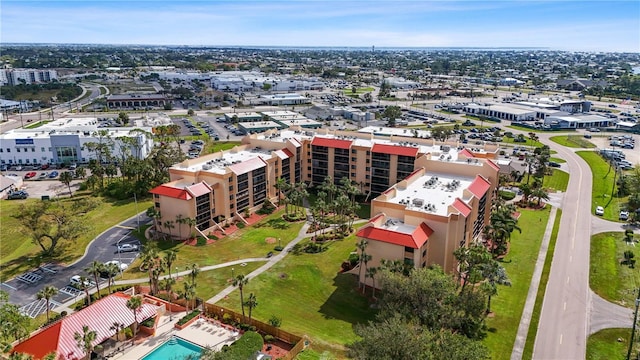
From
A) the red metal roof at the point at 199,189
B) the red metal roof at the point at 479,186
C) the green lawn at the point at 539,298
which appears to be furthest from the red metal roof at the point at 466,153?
the red metal roof at the point at 199,189

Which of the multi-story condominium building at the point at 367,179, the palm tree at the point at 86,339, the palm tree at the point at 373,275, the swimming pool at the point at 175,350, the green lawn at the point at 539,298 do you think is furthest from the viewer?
the multi-story condominium building at the point at 367,179

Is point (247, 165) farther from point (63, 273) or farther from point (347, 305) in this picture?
point (347, 305)

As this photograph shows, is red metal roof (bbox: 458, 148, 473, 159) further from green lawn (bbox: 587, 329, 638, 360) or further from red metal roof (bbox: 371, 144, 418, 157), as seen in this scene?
green lawn (bbox: 587, 329, 638, 360)

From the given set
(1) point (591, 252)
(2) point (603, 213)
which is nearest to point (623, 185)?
(2) point (603, 213)

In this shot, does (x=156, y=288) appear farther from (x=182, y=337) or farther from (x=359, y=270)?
(x=359, y=270)

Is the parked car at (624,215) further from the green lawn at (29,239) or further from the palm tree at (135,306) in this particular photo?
the green lawn at (29,239)

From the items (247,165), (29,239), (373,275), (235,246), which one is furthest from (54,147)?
(373,275)

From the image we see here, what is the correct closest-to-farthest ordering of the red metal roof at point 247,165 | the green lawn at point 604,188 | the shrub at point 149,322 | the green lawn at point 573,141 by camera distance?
the shrub at point 149,322 < the red metal roof at point 247,165 < the green lawn at point 604,188 < the green lawn at point 573,141
